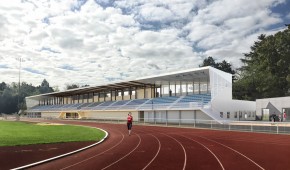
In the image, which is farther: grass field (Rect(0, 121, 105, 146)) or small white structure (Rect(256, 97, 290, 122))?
small white structure (Rect(256, 97, 290, 122))

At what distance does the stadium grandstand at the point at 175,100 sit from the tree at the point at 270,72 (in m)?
14.5

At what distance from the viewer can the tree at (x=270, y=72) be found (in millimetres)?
62844

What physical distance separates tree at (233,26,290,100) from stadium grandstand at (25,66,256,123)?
1447 centimetres

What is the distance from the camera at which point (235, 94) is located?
79.7 metres

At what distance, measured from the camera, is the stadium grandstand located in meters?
42.1

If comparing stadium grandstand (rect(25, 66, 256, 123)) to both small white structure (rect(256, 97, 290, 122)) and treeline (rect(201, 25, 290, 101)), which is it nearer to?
small white structure (rect(256, 97, 290, 122))

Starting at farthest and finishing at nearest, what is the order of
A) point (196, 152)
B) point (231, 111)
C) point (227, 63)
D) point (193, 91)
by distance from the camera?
point (227, 63)
point (193, 91)
point (231, 111)
point (196, 152)

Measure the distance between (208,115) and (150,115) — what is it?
1398 centimetres

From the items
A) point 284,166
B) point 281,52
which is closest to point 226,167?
point 284,166

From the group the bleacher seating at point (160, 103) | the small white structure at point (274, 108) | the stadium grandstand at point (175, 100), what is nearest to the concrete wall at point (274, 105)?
the small white structure at point (274, 108)

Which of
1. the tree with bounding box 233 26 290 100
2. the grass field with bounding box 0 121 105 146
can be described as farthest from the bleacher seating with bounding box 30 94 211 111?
the tree with bounding box 233 26 290 100

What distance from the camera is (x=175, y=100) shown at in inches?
1940

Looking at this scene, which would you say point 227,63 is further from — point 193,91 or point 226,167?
point 226,167

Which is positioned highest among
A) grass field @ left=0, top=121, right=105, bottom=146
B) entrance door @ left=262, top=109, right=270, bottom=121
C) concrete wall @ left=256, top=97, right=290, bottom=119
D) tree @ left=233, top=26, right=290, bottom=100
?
tree @ left=233, top=26, right=290, bottom=100
